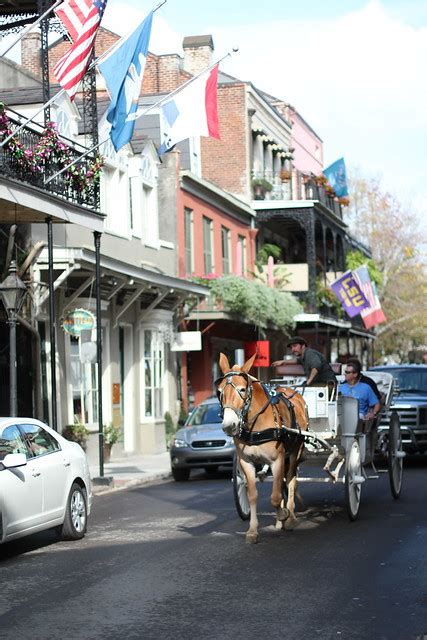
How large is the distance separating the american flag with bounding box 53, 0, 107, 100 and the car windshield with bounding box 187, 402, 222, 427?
8072mm

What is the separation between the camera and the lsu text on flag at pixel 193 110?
21.8 metres

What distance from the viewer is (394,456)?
53.3 feet

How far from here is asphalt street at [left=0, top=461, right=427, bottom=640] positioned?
8133mm

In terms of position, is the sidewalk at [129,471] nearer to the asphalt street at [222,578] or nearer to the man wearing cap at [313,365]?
the asphalt street at [222,578]

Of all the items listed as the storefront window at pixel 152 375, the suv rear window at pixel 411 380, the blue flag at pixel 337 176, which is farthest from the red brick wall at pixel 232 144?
the suv rear window at pixel 411 380

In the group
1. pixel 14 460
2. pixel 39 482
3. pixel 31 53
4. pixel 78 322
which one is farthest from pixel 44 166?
pixel 31 53

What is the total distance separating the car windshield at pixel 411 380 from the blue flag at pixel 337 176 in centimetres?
2105

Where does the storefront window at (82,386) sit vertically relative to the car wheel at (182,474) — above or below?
above

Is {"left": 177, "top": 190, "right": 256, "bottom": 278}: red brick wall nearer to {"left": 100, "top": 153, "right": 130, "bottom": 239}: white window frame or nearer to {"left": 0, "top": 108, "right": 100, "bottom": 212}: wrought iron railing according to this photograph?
{"left": 100, "top": 153, "right": 130, "bottom": 239}: white window frame

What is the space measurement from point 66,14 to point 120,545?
9.17 meters

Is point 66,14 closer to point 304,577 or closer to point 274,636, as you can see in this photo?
point 304,577

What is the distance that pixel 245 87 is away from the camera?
40.2m

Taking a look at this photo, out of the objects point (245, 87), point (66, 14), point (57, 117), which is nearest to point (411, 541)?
point (66, 14)

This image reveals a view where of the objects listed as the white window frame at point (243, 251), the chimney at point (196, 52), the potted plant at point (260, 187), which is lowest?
the white window frame at point (243, 251)
